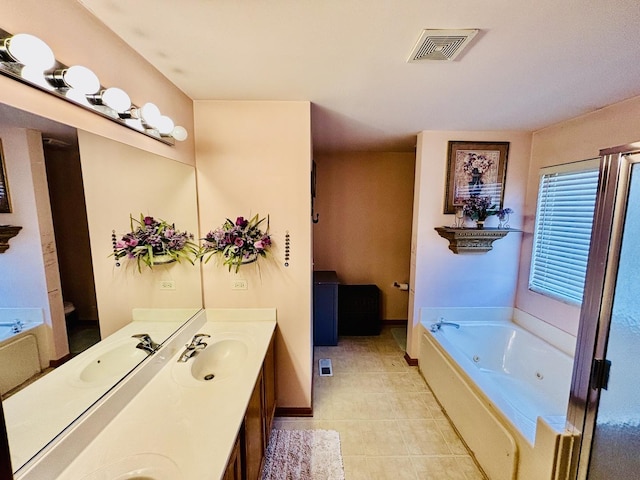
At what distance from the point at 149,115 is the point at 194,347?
1.35m

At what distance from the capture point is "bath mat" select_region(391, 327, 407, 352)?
131 inches

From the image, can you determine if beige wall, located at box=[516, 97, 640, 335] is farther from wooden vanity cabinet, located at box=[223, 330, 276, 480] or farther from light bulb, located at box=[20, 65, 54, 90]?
light bulb, located at box=[20, 65, 54, 90]

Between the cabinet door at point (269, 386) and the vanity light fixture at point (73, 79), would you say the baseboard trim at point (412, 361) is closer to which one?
the cabinet door at point (269, 386)

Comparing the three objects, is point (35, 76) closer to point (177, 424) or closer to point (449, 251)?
point (177, 424)

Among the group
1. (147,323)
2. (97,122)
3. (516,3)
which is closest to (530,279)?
(516,3)

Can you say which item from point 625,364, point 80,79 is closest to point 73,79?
point 80,79

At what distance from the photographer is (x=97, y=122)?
44.4 inches

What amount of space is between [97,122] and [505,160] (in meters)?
3.18

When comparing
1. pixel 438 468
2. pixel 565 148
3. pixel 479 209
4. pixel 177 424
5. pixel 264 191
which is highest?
pixel 565 148

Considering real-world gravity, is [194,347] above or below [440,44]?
below

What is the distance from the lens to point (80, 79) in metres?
0.91

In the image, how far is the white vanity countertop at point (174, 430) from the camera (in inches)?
36.4

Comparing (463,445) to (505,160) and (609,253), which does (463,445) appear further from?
(505,160)

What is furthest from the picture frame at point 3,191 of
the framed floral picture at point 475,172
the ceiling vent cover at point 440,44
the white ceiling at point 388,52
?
the framed floral picture at point 475,172
